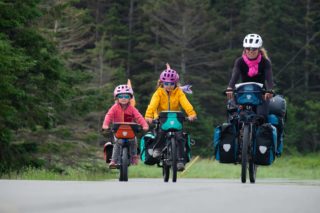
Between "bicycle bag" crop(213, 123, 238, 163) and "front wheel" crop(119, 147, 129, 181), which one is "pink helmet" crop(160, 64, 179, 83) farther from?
"bicycle bag" crop(213, 123, 238, 163)

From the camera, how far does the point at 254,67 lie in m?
12.9

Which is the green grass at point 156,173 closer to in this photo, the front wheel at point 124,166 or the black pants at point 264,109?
the front wheel at point 124,166

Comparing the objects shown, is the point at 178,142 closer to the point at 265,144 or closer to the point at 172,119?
the point at 172,119

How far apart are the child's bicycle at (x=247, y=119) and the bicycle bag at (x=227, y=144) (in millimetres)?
77

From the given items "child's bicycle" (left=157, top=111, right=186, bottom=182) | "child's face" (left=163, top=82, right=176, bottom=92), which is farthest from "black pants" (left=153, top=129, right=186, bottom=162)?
"child's face" (left=163, top=82, right=176, bottom=92)

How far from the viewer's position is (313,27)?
81938 millimetres

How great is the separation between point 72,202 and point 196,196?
0.98m

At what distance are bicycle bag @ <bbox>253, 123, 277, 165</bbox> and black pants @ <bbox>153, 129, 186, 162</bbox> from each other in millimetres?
1225

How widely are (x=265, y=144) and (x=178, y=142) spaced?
1.43 metres

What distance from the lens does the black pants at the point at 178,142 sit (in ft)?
44.0

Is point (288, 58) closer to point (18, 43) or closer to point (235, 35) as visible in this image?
point (235, 35)

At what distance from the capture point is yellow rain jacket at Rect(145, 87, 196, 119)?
554 inches

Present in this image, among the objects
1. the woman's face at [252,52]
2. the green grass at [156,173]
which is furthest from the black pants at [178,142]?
the green grass at [156,173]

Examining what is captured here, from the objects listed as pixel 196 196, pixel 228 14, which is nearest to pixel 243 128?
pixel 196 196
